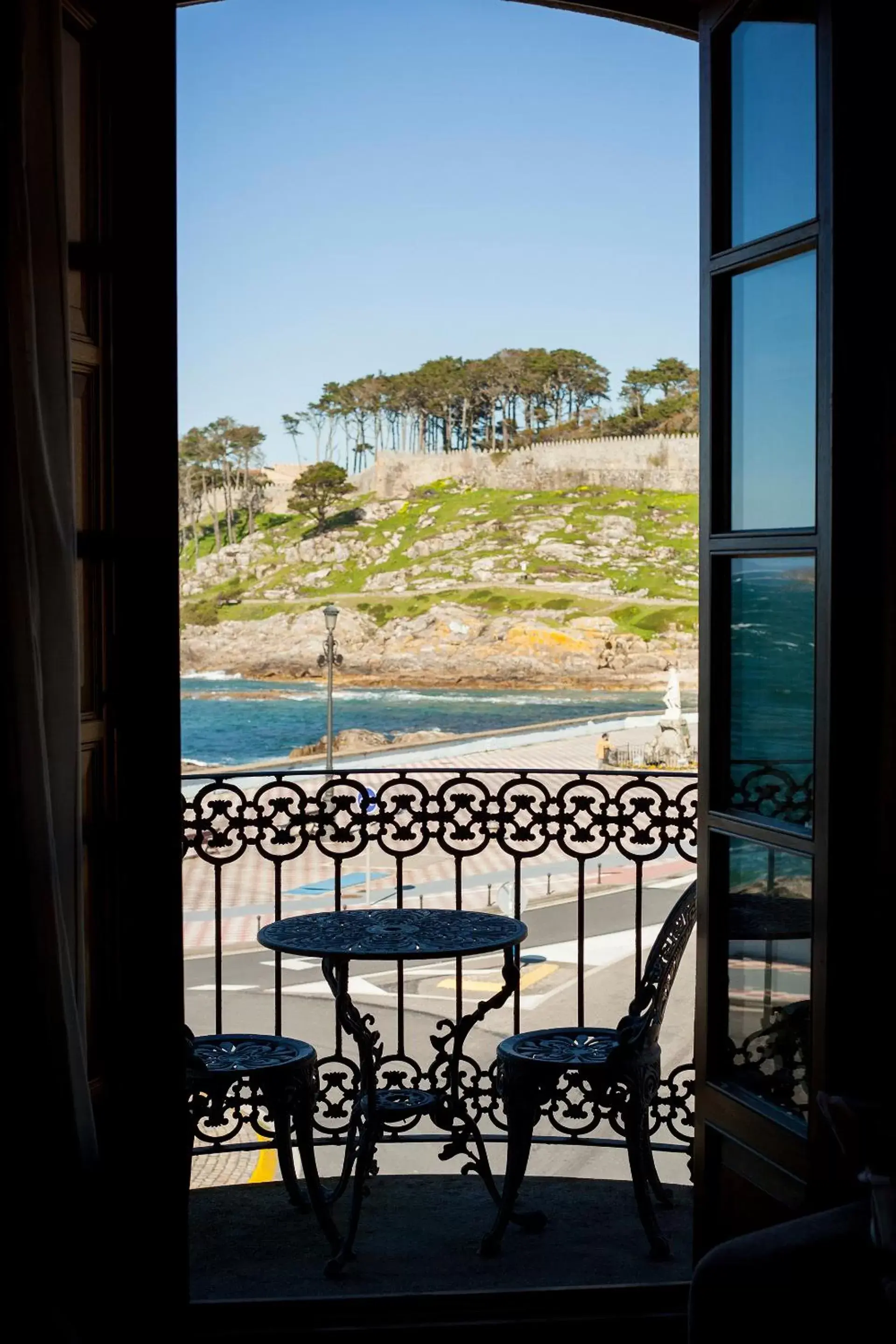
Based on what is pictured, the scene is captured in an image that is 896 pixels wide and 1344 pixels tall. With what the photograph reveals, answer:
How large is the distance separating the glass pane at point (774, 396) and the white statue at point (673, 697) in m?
29.8

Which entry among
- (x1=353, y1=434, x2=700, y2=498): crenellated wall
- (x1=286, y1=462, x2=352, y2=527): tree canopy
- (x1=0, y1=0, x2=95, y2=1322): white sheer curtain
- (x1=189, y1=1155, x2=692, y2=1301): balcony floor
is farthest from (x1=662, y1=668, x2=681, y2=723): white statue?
(x1=0, y1=0, x2=95, y2=1322): white sheer curtain

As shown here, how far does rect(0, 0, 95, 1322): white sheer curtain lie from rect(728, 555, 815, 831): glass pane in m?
0.95

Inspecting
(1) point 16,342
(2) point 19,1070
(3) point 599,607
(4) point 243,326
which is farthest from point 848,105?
(4) point 243,326

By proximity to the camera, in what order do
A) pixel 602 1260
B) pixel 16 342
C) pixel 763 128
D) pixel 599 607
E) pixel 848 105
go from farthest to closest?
pixel 599 607
pixel 602 1260
pixel 763 128
pixel 848 105
pixel 16 342

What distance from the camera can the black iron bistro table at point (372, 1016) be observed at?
7.55 feet

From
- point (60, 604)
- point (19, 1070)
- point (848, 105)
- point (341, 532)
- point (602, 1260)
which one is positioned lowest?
point (602, 1260)

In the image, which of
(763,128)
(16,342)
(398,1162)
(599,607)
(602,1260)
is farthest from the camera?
(599,607)

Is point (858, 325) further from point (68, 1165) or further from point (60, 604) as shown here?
point (68, 1165)

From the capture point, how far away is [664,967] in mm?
2324

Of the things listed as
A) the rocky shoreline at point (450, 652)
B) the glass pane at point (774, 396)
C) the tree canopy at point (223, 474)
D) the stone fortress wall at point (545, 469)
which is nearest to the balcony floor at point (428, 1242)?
the glass pane at point (774, 396)

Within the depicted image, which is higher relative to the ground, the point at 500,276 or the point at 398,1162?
the point at 500,276

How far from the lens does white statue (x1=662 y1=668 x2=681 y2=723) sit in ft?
108

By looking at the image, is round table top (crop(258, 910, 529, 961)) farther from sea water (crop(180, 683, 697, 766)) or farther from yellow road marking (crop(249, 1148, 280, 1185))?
sea water (crop(180, 683, 697, 766))

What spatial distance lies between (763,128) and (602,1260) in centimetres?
194
